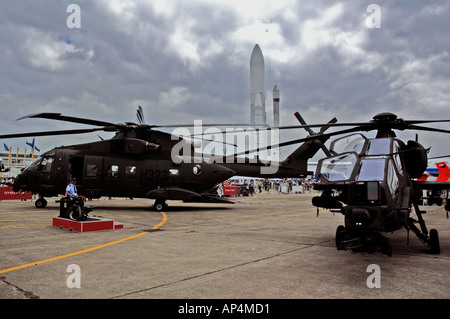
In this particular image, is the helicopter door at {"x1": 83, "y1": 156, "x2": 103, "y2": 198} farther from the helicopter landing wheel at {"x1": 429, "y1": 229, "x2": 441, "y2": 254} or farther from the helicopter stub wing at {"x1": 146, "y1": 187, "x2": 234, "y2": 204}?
the helicopter landing wheel at {"x1": 429, "y1": 229, "x2": 441, "y2": 254}

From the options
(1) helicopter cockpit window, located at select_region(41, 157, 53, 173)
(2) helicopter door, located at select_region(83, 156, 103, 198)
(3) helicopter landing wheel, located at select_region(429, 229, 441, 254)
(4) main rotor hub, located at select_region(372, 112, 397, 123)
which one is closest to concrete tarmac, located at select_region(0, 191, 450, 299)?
(3) helicopter landing wheel, located at select_region(429, 229, 441, 254)

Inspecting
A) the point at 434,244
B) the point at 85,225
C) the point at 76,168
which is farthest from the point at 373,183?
the point at 76,168

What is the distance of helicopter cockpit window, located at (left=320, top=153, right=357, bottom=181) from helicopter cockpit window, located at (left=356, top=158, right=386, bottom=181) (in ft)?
0.65

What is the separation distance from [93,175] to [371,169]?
15046mm

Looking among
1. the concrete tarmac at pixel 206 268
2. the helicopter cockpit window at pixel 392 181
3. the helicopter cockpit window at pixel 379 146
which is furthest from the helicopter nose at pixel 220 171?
the helicopter cockpit window at pixel 392 181

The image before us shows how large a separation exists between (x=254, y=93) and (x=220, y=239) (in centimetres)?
10126

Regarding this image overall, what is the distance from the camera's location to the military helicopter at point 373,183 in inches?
223

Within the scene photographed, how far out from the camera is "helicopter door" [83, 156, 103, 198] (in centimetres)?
1770

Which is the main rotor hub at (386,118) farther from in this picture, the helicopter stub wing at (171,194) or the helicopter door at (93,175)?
the helicopter door at (93,175)

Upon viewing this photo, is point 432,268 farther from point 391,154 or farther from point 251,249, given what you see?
point 251,249

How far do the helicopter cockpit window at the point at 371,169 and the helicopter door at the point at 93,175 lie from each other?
→ 14.6m

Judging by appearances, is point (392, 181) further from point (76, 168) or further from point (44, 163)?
point (44, 163)
